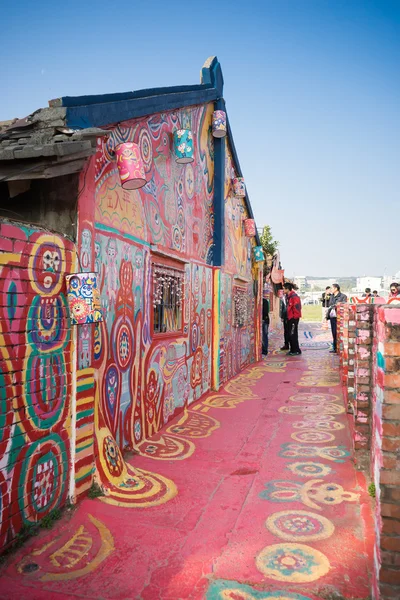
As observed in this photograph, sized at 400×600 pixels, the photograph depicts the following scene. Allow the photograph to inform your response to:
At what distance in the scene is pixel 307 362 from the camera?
37.9 ft

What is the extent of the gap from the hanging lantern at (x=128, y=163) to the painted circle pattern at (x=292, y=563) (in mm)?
3101

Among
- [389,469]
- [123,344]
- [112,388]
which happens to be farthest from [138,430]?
[389,469]

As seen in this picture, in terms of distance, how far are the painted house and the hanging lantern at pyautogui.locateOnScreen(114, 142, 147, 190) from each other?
5 cm

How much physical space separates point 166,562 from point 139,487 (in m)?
1.10

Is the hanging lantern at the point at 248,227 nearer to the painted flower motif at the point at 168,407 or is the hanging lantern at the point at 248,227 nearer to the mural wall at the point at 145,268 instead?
the mural wall at the point at 145,268

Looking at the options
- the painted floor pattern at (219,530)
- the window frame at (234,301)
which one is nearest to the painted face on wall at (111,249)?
the painted floor pattern at (219,530)

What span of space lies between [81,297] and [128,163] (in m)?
1.37

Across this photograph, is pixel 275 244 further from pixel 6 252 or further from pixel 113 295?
pixel 6 252

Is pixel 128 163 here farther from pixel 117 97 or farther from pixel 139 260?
pixel 139 260

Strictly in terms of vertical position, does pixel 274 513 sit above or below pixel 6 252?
below

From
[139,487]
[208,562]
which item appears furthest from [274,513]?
[139,487]

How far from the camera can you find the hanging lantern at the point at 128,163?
3854mm

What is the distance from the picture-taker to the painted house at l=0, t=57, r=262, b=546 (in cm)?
288

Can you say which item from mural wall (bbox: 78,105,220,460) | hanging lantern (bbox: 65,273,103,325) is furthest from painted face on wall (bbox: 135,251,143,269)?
hanging lantern (bbox: 65,273,103,325)
